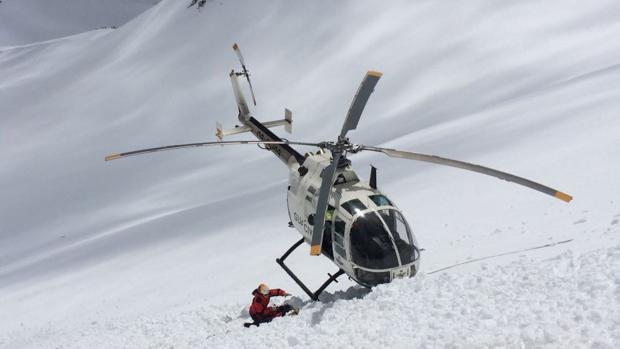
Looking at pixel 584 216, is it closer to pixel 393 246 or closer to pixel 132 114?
pixel 393 246

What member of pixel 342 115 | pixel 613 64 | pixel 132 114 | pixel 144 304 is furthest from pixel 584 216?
pixel 132 114

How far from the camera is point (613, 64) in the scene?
74.3 ft

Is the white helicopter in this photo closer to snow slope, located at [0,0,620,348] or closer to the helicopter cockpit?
the helicopter cockpit

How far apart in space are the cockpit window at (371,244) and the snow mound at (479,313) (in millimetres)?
451

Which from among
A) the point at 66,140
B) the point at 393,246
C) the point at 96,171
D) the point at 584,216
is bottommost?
the point at 584,216

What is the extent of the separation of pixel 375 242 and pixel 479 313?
2.24m

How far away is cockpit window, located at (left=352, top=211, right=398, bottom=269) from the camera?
27.0 feet

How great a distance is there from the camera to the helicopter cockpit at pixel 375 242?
8234mm

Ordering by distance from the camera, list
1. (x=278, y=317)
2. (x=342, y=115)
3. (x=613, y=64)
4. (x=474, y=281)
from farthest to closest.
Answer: (x=342, y=115)
(x=613, y=64)
(x=278, y=317)
(x=474, y=281)

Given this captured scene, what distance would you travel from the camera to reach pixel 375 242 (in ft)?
27.3

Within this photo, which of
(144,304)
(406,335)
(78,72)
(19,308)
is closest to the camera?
(406,335)

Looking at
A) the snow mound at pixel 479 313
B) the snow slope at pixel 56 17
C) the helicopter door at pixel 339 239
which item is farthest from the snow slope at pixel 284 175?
the snow slope at pixel 56 17

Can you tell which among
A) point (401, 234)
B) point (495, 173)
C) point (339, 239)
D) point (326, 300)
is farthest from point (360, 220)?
point (495, 173)

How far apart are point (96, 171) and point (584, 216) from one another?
32845 millimetres
